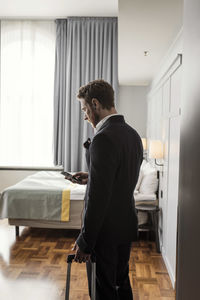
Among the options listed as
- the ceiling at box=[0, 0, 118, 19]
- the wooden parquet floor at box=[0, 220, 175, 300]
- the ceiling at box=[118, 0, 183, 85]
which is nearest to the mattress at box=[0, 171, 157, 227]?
the wooden parquet floor at box=[0, 220, 175, 300]

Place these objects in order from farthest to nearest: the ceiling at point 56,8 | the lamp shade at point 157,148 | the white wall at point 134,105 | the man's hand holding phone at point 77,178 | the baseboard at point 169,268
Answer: the white wall at point 134,105 < the ceiling at point 56,8 < the lamp shade at point 157,148 < the baseboard at point 169,268 < the man's hand holding phone at point 77,178

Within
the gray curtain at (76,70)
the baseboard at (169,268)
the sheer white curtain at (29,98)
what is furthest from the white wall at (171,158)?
the sheer white curtain at (29,98)

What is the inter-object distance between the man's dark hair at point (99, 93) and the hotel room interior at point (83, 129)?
0.34 metres

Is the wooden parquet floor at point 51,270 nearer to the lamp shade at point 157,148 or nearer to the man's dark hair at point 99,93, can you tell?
the lamp shade at point 157,148

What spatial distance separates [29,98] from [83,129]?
1.20 metres

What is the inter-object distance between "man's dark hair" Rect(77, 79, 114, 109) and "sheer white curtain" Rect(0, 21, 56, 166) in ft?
15.1

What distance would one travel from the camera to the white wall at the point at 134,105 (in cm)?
597

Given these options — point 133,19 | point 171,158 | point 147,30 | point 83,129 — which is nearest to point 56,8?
point 83,129

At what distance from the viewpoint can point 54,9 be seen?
550 centimetres

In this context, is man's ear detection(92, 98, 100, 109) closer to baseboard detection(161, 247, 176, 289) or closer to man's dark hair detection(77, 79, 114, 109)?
man's dark hair detection(77, 79, 114, 109)

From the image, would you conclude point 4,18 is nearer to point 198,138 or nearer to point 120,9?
point 120,9

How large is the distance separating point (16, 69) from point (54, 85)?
82 centimetres

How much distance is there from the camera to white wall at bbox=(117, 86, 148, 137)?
5973 millimetres

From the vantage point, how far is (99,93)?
1498 millimetres
